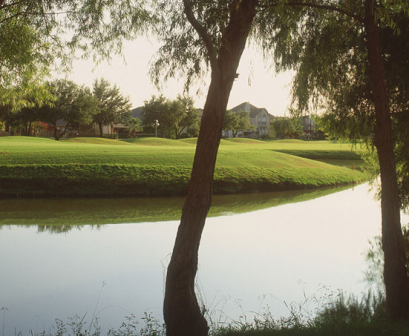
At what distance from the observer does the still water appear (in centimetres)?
743

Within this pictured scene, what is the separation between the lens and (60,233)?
12695 mm

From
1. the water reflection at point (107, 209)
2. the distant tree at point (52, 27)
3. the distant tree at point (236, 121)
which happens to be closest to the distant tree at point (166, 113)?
the distant tree at point (236, 121)

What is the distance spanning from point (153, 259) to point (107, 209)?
7.36 metres

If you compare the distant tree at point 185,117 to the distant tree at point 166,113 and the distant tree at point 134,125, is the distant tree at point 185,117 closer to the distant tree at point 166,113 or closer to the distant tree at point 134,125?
the distant tree at point 166,113

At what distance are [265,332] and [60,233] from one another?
8.53 metres

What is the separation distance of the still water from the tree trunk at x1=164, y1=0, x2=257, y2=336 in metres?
1.16

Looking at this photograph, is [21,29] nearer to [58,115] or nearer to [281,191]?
[281,191]

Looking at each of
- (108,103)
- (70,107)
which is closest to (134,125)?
(108,103)

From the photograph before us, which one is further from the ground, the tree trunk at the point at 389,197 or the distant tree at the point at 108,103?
the distant tree at the point at 108,103

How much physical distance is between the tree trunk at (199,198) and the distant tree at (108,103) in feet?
211

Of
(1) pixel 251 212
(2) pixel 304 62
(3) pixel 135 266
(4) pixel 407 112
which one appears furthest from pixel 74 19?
(1) pixel 251 212

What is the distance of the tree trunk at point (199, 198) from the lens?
605 cm

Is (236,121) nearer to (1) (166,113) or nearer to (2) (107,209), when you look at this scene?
(1) (166,113)

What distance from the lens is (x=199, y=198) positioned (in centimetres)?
605
